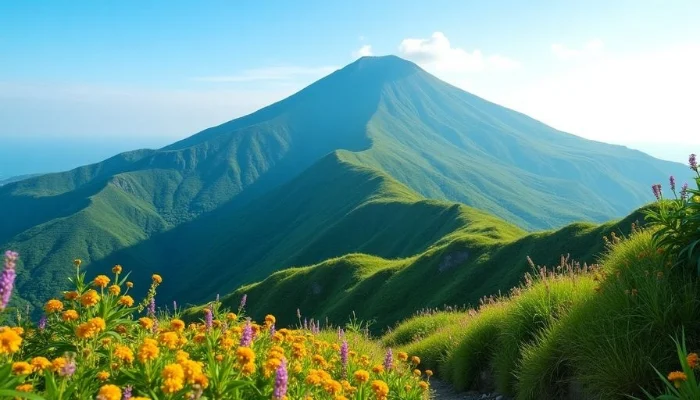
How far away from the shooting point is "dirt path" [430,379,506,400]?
9.38 metres

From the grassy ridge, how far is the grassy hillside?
2296 cm

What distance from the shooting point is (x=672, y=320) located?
6.49 m

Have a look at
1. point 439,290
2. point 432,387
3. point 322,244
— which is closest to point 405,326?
point 432,387

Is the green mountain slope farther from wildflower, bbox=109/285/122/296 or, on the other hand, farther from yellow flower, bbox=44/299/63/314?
yellow flower, bbox=44/299/63/314

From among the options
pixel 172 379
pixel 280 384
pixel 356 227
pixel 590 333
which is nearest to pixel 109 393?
pixel 172 379

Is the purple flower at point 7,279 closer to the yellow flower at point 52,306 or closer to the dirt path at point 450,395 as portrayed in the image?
the yellow flower at point 52,306

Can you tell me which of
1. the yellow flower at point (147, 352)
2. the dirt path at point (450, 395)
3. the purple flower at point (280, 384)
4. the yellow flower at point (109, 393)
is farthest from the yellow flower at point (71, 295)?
the dirt path at point (450, 395)

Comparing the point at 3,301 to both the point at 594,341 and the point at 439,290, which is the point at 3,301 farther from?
the point at 439,290

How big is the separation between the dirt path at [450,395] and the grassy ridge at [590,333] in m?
0.21

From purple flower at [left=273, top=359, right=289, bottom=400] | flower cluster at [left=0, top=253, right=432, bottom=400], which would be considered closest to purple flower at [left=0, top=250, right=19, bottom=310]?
flower cluster at [left=0, top=253, right=432, bottom=400]

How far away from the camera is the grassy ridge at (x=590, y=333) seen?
632cm

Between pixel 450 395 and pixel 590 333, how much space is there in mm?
4427

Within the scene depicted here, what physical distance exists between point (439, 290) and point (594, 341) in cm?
3610

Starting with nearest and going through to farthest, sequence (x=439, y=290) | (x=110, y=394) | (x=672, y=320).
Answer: (x=110, y=394)
(x=672, y=320)
(x=439, y=290)
